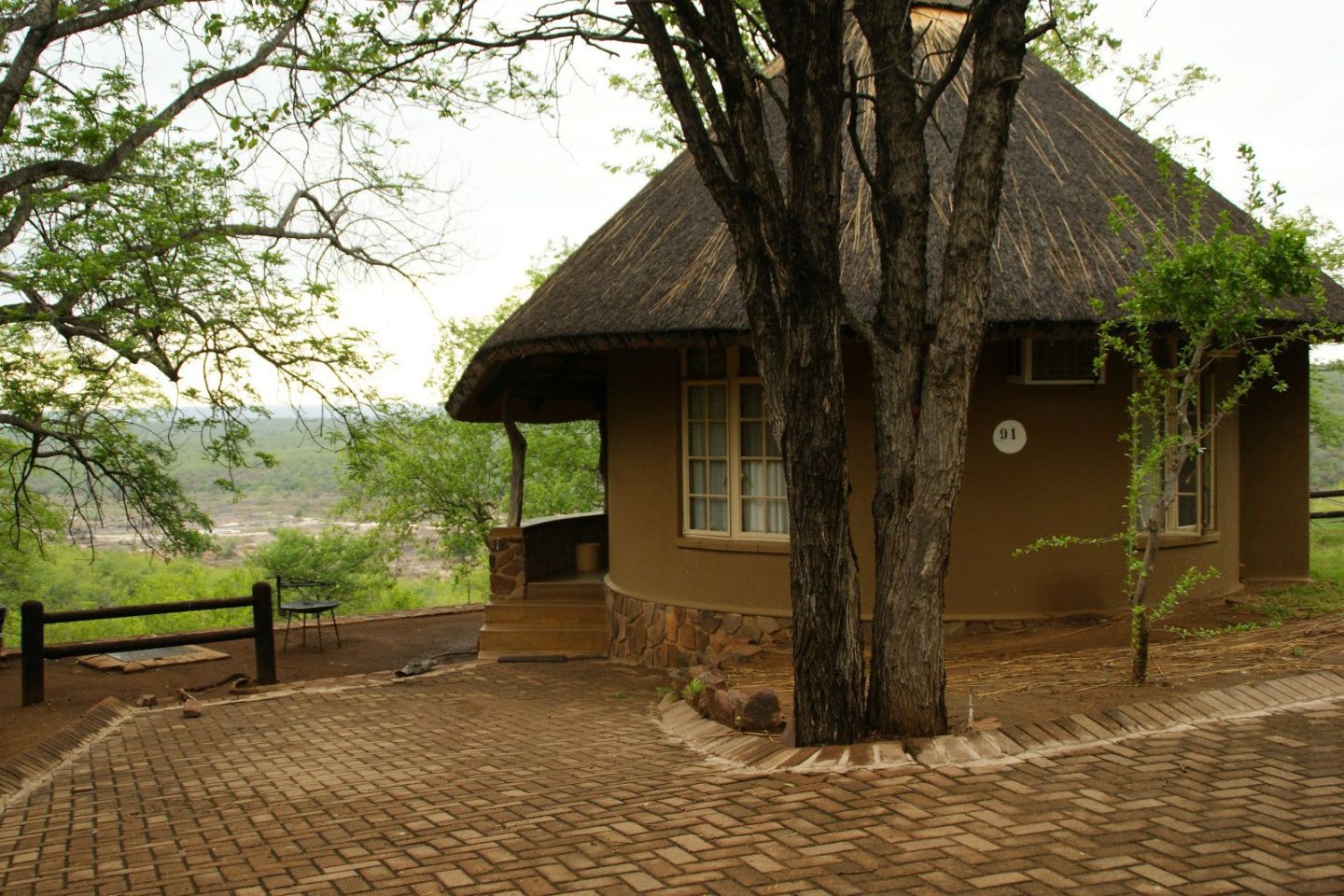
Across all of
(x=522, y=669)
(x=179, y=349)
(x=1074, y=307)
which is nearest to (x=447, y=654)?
(x=522, y=669)

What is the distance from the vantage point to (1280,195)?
5.90 m

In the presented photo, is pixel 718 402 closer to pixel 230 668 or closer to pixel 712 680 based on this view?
pixel 712 680

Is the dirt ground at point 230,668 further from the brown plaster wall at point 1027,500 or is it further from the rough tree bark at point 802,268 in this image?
the rough tree bark at point 802,268

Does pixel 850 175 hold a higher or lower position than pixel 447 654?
higher

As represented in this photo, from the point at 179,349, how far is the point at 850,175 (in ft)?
24.3

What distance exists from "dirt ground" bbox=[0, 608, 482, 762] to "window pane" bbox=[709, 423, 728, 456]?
447 centimetres

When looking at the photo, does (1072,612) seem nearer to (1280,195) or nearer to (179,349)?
(1280,195)

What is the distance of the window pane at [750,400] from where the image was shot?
32.6 ft

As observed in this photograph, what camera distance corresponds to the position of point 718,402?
33.6 ft

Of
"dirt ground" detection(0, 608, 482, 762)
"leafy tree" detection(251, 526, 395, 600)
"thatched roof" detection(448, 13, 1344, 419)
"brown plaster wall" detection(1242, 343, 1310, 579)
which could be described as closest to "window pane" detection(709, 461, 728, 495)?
"thatched roof" detection(448, 13, 1344, 419)

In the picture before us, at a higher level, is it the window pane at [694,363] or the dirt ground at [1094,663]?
the window pane at [694,363]

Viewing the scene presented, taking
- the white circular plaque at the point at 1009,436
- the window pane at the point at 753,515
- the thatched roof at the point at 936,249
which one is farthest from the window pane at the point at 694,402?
the white circular plaque at the point at 1009,436

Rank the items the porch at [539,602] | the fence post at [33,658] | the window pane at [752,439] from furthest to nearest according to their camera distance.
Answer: the porch at [539,602], the fence post at [33,658], the window pane at [752,439]

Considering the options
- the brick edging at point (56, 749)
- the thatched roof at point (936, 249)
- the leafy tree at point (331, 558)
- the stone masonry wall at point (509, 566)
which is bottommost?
the leafy tree at point (331, 558)
